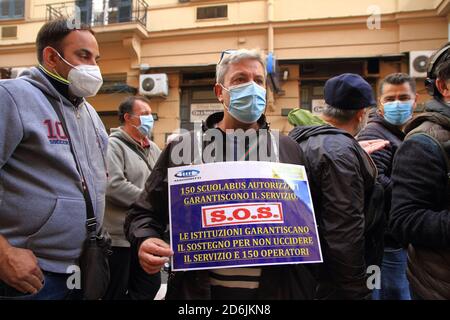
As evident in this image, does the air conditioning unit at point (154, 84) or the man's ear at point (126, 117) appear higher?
the air conditioning unit at point (154, 84)

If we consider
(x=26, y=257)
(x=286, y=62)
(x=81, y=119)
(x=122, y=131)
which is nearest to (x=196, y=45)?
(x=286, y=62)

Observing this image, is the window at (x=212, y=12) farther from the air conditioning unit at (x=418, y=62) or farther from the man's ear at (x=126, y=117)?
the man's ear at (x=126, y=117)

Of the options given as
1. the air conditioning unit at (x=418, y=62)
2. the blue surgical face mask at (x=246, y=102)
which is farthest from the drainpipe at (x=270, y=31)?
the blue surgical face mask at (x=246, y=102)

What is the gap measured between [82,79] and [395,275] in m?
2.34

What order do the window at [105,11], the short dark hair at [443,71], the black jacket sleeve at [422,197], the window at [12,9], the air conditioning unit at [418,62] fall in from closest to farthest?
the black jacket sleeve at [422,197] → the short dark hair at [443,71] → the air conditioning unit at [418,62] → the window at [105,11] → the window at [12,9]

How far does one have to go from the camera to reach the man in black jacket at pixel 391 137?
228 centimetres

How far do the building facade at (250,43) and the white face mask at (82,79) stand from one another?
6.71 m

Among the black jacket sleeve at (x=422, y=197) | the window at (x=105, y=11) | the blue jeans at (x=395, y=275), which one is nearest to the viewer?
the black jacket sleeve at (x=422, y=197)

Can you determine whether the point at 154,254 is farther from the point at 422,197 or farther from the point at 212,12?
the point at 212,12

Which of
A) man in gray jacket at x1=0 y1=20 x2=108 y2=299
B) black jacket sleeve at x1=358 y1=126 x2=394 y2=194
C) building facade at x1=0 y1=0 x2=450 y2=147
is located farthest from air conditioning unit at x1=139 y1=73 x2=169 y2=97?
man in gray jacket at x1=0 y1=20 x2=108 y2=299

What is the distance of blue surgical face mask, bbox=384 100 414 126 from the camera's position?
9.03ft

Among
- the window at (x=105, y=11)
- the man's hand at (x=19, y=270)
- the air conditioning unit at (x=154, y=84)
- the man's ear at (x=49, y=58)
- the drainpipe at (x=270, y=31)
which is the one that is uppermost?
the window at (x=105, y=11)

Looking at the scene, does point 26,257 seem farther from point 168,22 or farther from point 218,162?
point 168,22

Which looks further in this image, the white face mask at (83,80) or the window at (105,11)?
the window at (105,11)
